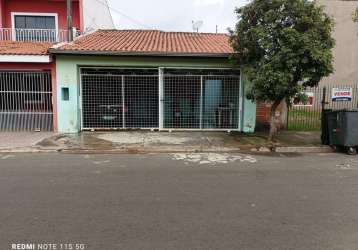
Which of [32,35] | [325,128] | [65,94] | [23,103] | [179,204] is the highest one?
[32,35]

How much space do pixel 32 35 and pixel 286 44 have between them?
12.8 metres

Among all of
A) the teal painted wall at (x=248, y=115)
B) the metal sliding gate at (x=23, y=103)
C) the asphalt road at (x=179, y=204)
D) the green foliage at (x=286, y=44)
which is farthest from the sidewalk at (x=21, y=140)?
the teal painted wall at (x=248, y=115)

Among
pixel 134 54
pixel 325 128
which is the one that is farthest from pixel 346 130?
pixel 134 54

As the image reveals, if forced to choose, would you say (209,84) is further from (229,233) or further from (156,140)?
(229,233)

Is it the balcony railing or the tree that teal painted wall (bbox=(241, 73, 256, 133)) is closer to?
the tree

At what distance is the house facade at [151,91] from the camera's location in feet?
38.1

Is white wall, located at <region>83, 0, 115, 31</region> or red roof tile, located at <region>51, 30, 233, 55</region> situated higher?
white wall, located at <region>83, 0, 115, 31</region>

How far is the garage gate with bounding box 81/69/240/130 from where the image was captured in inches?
470

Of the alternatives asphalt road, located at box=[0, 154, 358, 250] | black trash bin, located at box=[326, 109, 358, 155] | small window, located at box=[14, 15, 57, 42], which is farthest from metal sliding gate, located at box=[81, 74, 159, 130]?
black trash bin, located at box=[326, 109, 358, 155]

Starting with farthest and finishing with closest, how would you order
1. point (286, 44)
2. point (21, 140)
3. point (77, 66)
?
point (77, 66) < point (21, 140) < point (286, 44)

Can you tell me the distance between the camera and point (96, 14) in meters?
18.7

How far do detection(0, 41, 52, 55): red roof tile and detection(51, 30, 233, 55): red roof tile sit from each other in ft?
3.05

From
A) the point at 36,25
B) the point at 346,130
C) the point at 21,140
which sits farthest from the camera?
the point at 36,25

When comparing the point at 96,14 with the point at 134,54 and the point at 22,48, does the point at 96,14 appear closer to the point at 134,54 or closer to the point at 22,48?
the point at 22,48
